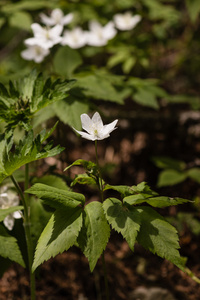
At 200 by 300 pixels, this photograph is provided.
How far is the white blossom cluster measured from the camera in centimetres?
226

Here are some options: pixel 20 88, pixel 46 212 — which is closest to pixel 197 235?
pixel 46 212

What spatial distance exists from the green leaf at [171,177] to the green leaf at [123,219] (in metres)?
1.20

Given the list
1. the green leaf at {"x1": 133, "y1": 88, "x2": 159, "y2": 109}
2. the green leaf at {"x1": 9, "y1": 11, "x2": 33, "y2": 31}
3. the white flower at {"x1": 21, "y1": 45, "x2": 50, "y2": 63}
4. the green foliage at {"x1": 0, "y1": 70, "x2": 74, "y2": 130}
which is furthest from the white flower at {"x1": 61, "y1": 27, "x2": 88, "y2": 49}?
the green foliage at {"x1": 0, "y1": 70, "x2": 74, "y2": 130}

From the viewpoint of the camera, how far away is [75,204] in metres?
Result: 1.37

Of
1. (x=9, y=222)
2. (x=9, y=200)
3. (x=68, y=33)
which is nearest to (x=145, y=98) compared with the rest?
(x=68, y=33)

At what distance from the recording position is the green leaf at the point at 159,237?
4.37 ft

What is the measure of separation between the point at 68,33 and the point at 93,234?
2518 mm

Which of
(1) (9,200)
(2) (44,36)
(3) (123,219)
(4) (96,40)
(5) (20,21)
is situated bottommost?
(1) (9,200)

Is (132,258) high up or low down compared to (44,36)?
down

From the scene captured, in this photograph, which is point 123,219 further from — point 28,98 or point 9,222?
point 28,98

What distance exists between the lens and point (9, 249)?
152 cm

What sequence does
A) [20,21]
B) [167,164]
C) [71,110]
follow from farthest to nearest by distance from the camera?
[20,21] → [167,164] → [71,110]

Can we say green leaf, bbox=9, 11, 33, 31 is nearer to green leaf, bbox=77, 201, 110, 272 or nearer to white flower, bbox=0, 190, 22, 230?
white flower, bbox=0, 190, 22, 230

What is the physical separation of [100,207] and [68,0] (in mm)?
3046
